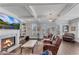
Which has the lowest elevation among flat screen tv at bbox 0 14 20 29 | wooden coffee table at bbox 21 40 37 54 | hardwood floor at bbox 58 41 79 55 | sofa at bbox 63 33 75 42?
hardwood floor at bbox 58 41 79 55

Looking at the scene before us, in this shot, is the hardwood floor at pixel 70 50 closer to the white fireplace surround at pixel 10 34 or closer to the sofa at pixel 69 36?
the sofa at pixel 69 36

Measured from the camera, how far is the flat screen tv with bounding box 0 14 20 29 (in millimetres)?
2641

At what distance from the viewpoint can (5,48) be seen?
2.76 metres

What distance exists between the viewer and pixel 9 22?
8.71ft

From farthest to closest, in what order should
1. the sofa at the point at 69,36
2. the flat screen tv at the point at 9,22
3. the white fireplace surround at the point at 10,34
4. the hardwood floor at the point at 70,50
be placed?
1. the sofa at the point at 69,36
2. the hardwood floor at the point at 70,50
3. the white fireplace surround at the point at 10,34
4. the flat screen tv at the point at 9,22

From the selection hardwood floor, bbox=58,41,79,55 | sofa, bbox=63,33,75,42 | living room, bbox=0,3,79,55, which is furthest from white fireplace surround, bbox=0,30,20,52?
sofa, bbox=63,33,75,42

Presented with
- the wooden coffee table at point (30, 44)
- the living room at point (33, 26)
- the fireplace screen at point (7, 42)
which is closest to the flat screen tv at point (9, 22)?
the living room at point (33, 26)

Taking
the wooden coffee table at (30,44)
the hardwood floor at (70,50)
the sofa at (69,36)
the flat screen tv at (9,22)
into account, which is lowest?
the hardwood floor at (70,50)

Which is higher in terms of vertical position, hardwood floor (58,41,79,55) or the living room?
the living room

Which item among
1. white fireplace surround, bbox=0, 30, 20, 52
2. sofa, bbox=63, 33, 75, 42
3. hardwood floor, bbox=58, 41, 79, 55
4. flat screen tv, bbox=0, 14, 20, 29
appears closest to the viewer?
flat screen tv, bbox=0, 14, 20, 29

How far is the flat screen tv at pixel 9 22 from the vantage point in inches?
104

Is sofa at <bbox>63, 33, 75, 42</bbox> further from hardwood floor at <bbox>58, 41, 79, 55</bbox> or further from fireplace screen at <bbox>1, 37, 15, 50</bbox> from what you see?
fireplace screen at <bbox>1, 37, 15, 50</bbox>
